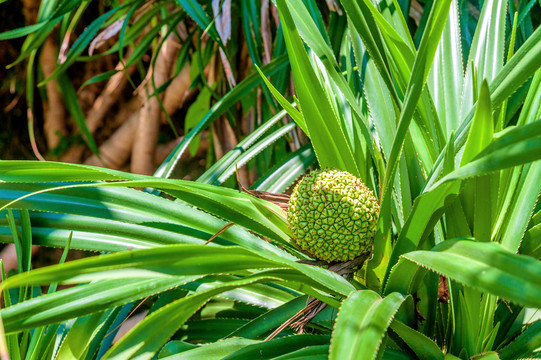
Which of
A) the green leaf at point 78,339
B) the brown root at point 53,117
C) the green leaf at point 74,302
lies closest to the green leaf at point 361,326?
the green leaf at point 74,302

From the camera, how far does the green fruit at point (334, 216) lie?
0.49m

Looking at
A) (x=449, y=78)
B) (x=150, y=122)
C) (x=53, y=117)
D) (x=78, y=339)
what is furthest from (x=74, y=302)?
(x=53, y=117)

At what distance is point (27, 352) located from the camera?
0.62m

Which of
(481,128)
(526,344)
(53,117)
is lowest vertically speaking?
(526,344)

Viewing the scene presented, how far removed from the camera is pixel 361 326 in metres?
0.37

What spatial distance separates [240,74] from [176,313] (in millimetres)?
1110

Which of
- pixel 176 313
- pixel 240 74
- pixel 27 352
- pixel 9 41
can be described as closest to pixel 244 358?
pixel 176 313

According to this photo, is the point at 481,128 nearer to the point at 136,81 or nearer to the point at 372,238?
the point at 372,238

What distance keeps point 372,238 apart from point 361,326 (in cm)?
16

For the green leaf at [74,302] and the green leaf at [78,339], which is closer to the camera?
the green leaf at [74,302]

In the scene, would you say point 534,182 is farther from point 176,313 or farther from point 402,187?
point 176,313

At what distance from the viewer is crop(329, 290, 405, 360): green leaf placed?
347 millimetres

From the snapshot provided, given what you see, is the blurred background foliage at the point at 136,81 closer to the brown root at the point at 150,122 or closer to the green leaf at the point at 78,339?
the brown root at the point at 150,122

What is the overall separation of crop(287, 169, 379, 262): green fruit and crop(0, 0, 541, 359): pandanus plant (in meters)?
0.02
